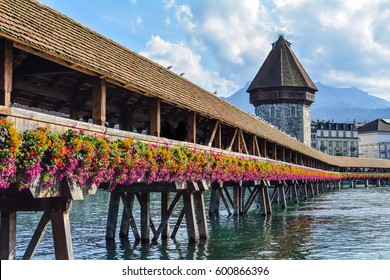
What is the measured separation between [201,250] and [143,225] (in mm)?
2617

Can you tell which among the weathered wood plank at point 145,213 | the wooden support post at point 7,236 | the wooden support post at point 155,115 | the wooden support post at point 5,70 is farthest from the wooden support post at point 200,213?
the wooden support post at point 5,70

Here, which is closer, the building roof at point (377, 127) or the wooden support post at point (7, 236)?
the wooden support post at point (7, 236)

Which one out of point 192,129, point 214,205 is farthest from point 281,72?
point 192,129

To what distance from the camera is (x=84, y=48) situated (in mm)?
13109

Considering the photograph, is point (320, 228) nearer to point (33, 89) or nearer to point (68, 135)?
point (33, 89)

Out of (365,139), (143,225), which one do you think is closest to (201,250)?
(143,225)

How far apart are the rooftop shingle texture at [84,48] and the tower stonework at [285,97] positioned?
6019 centimetres

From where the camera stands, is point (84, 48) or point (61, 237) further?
point (84, 48)

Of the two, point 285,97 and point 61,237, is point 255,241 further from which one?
point 285,97

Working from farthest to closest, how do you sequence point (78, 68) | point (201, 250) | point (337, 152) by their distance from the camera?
point (337, 152) → point (201, 250) → point (78, 68)

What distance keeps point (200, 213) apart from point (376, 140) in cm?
14746

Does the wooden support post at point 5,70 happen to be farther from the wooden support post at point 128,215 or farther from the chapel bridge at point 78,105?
the wooden support post at point 128,215

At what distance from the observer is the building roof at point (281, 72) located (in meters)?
80.4
